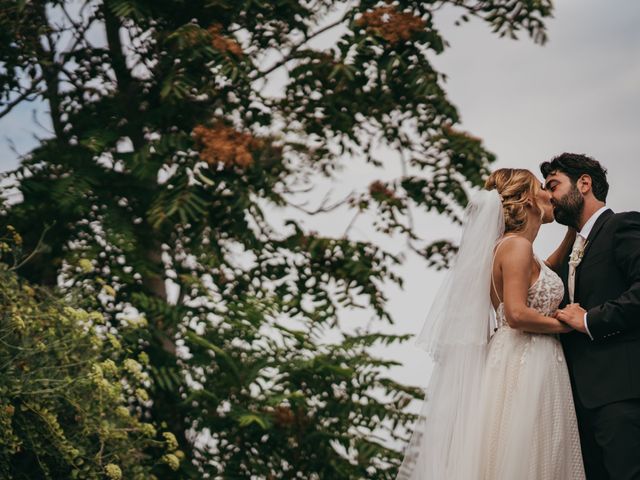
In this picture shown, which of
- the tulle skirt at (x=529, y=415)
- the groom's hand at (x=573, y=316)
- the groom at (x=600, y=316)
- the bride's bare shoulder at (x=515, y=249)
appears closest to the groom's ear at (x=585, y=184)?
the groom at (x=600, y=316)

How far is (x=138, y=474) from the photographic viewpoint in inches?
251

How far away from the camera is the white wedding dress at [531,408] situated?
4.62 m

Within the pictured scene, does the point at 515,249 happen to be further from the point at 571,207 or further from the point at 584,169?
the point at 584,169

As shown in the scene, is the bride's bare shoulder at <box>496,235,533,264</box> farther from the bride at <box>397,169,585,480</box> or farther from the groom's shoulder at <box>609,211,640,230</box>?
the groom's shoulder at <box>609,211,640,230</box>

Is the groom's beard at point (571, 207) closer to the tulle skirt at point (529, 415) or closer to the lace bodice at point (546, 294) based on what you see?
the lace bodice at point (546, 294)

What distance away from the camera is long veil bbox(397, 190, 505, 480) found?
15.8ft

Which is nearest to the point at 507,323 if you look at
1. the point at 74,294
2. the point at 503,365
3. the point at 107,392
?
the point at 503,365

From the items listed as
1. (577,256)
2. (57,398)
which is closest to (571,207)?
(577,256)

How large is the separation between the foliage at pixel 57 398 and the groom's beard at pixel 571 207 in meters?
2.85

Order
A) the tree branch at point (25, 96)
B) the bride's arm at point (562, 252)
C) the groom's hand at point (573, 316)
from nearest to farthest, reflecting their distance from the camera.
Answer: the groom's hand at point (573, 316) < the bride's arm at point (562, 252) < the tree branch at point (25, 96)

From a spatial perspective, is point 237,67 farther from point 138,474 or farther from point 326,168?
point 138,474

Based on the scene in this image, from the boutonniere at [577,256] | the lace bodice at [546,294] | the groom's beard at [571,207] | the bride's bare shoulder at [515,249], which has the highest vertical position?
the groom's beard at [571,207]

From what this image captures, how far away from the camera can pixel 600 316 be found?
14.7 feet

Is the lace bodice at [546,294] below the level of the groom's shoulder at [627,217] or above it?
below
